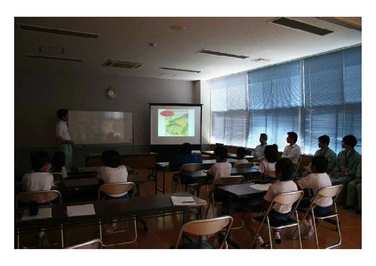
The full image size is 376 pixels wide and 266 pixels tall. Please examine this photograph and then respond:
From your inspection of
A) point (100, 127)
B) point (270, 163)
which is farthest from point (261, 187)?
point (100, 127)

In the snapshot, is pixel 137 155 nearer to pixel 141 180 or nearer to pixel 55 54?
pixel 55 54

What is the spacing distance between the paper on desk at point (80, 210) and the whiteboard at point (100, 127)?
6.22 meters

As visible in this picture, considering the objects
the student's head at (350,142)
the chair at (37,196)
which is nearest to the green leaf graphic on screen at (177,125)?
the student's head at (350,142)

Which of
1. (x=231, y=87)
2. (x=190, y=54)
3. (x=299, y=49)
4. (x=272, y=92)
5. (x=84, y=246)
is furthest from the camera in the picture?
(x=231, y=87)

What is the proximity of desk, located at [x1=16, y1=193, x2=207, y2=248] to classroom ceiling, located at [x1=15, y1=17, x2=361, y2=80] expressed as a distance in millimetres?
2294

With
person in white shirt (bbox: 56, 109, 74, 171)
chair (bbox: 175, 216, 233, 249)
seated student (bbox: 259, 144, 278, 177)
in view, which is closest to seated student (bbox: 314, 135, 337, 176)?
seated student (bbox: 259, 144, 278, 177)

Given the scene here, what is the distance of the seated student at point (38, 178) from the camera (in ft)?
10.0


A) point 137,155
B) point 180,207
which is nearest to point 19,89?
point 137,155

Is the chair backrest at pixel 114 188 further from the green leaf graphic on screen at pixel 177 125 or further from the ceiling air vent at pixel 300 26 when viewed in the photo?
the green leaf graphic on screen at pixel 177 125

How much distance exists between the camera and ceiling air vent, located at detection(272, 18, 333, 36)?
3.90 m

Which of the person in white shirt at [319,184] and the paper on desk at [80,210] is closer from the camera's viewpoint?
the paper on desk at [80,210]

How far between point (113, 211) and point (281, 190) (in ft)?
5.08
